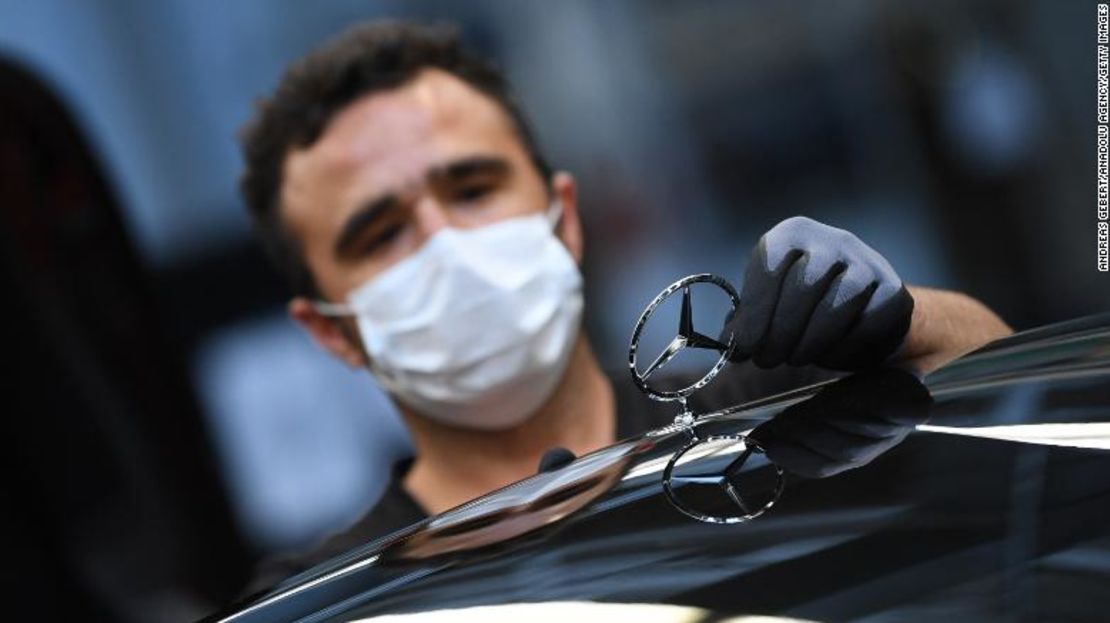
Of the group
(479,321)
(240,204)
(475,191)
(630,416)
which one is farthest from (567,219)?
(240,204)

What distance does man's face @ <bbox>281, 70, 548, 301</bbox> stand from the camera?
229 centimetres

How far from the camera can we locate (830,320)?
1.30 m

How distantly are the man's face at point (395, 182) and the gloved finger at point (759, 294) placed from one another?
3.18 ft

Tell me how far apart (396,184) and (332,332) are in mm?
282

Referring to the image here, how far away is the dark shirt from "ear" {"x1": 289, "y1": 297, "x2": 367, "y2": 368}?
0.23 meters

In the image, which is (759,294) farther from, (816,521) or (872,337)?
(816,521)

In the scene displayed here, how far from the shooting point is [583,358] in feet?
7.46

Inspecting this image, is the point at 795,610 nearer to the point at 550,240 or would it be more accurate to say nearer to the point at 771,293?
the point at 771,293

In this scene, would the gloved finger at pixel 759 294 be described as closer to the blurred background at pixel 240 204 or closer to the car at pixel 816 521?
the car at pixel 816 521

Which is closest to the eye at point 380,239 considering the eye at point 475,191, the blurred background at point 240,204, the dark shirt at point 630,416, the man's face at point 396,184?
the man's face at point 396,184

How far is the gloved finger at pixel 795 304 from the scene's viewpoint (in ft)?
4.23

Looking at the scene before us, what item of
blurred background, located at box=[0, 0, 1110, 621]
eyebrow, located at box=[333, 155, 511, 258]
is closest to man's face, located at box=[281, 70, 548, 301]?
eyebrow, located at box=[333, 155, 511, 258]

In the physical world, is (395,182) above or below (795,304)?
above

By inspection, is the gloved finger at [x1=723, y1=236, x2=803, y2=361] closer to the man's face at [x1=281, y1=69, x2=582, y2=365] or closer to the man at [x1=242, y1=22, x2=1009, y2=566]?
the man at [x1=242, y1=22, x2=1009, y2=566]
